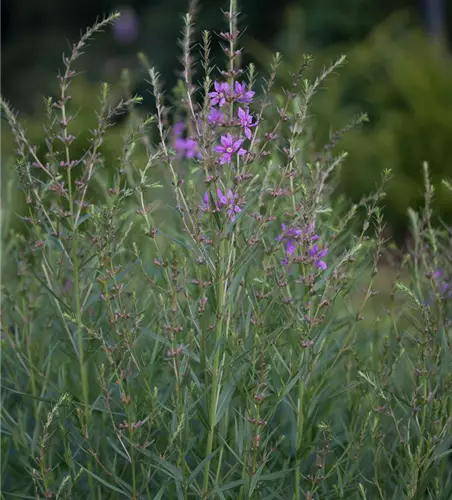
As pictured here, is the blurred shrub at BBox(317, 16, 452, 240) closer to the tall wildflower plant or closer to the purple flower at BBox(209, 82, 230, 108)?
the tall wildflower plant

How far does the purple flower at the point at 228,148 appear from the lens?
2.21 metres

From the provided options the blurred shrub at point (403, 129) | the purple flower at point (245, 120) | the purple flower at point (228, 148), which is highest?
the purple flower at point (245, 120)

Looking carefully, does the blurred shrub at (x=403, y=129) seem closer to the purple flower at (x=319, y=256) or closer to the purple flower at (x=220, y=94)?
the purple flower at (x=319, y=256)

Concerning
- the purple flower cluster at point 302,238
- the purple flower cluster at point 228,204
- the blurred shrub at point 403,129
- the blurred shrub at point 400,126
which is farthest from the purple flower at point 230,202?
the blurred shrub at point 403,129

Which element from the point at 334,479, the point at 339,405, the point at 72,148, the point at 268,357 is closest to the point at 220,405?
the point at 268,357

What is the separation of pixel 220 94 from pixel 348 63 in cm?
828

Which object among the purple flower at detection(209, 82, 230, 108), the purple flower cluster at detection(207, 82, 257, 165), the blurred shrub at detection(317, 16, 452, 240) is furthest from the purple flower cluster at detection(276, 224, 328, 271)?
the blurred shrub at detection(317, 16, 452, 240)

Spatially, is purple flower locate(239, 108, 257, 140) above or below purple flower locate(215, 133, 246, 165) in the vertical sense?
above

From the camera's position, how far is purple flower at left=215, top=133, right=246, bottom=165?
221 cm

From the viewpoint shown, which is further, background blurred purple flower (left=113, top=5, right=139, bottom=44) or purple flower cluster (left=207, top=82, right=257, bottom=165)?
background blurred purple flower (left=113, top=5, right=139, bottom=44)

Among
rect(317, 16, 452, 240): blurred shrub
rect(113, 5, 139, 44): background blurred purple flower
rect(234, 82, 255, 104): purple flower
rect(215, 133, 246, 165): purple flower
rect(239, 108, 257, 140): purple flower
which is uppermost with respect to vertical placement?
rect(234, 82, 255, 104): purple flower

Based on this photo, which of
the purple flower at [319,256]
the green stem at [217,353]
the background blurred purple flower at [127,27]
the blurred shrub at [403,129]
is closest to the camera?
the green stem at [217,353]

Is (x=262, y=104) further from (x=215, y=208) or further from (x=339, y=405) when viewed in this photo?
(x=339, y=405)

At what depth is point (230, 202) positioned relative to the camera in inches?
85.4
